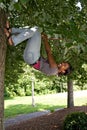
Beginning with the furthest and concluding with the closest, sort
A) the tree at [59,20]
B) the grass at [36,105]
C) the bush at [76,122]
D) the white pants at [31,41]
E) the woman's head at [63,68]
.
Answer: the grass at [36,105]
the bush at [76,122]
the woman's head at [63,68]
the white pants at [31,41]
the tree at [59,20]

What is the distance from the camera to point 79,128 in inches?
376

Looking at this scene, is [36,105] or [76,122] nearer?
[76,122]

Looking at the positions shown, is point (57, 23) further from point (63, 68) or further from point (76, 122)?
point (76, 122)

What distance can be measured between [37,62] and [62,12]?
1.27 metres

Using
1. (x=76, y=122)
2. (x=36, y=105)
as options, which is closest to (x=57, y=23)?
(x=76, y=122)

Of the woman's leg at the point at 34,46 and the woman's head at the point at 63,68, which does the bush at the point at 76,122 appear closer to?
the woman's head at the point at 63,68

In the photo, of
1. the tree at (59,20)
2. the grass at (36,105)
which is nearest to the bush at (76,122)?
the tree at (59,20)

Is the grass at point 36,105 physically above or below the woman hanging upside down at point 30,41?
below

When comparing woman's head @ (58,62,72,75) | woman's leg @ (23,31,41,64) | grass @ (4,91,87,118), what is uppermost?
woman's leg @ (23,31,41,64)

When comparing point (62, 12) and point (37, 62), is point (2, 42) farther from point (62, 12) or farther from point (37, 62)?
point (62, 12)

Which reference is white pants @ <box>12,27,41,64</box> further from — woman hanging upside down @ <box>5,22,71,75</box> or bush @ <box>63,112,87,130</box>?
bush @ <box>63,112,87,130</box>

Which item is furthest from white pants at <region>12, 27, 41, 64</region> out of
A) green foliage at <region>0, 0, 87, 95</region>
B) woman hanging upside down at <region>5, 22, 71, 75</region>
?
green foliage at <region>0, 0, 87, 95</region>

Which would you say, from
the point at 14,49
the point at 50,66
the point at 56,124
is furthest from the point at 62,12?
the point at 56,124

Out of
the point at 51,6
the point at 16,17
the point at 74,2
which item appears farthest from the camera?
the point at 16,17
